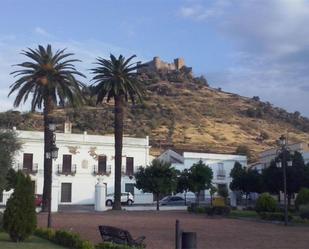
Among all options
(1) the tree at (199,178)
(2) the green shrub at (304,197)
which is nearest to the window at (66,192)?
(1) the tree at (199,178)

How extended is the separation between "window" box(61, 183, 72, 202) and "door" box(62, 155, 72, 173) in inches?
63.9

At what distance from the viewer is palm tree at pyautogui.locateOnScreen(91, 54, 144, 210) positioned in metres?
44.5

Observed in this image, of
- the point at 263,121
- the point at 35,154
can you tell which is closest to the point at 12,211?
the point at 35,154

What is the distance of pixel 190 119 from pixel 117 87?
215 feet

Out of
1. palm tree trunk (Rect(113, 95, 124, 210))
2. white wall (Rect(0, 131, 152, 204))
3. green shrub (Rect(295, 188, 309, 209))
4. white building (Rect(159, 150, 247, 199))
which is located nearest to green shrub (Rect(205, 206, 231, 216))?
green shrub (Rect(295, 188, 309, 209))

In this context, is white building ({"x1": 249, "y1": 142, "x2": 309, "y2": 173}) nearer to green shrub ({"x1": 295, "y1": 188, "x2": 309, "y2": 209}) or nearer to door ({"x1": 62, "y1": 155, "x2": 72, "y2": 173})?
door ({"x1": 62, "y1": 155, "x2": 72, "y2": 173})

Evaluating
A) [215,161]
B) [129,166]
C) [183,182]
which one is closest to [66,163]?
[129,166]

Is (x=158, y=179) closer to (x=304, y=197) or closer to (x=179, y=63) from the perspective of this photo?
(x=304, y=197)

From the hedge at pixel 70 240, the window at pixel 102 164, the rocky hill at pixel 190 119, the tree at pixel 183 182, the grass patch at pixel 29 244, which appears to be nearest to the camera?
the hedge at pixel 70 240

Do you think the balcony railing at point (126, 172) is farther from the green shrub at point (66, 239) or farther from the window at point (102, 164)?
the green shrub at point (66, 239)

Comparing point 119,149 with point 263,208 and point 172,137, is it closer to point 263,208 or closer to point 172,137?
point 263,208

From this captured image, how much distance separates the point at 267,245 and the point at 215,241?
206cm

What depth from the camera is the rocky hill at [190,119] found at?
90375 millimetres

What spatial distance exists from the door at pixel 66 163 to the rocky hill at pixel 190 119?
15362mm
